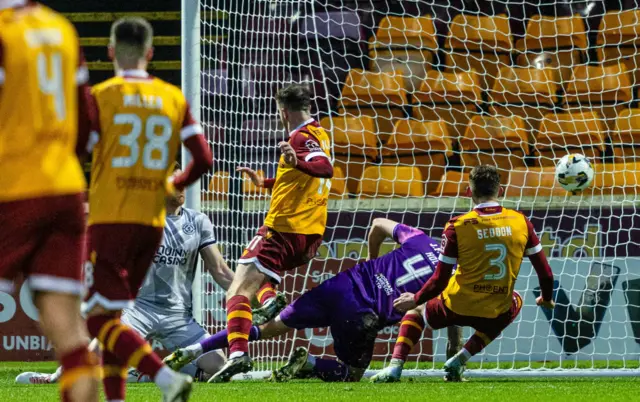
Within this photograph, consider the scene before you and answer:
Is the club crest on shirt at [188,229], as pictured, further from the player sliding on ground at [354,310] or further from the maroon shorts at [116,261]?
the maroon shorts at [116,261]

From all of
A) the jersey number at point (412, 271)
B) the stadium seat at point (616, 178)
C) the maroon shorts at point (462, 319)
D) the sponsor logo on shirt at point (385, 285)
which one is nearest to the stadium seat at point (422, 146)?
the stadium seat at point (616, 178)

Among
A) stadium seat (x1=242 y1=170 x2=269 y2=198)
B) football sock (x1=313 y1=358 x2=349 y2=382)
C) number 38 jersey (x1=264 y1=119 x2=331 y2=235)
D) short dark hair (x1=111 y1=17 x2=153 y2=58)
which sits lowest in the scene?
football sock (x1=313 y1=358 x2=349 y2=382)

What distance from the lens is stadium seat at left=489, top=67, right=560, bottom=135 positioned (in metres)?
10.2

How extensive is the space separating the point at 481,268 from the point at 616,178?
346cm

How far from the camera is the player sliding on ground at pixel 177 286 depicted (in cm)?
704

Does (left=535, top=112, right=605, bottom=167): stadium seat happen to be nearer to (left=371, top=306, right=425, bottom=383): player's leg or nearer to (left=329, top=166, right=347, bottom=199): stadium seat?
(left=329, top=166, right=347, bottom=199): stadium seat

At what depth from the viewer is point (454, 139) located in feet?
33.8

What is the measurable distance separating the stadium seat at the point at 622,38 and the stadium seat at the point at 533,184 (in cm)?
168

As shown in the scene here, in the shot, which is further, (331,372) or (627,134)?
(627,134)

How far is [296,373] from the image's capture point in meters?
6.67

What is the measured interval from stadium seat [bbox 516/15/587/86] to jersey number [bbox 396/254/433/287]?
4.36 meters

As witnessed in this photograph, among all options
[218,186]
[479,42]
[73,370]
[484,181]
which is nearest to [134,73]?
[73,370]

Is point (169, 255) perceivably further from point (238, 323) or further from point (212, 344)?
point (238, 323)

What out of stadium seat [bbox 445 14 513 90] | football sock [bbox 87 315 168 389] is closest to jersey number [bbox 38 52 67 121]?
football sock [bbox 87 315 168 389]
